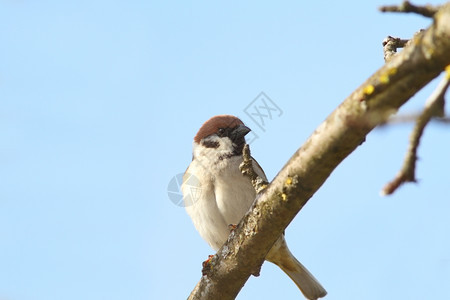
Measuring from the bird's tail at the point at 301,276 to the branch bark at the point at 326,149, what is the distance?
151 cm

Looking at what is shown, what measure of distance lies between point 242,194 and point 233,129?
2.95ft

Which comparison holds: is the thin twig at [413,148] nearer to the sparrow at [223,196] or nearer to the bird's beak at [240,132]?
the sparrow at [223,196]

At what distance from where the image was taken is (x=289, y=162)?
3.08 metres

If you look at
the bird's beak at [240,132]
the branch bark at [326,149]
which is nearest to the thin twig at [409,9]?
the branch bark at [326,149]

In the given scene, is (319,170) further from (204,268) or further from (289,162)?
(204,268)

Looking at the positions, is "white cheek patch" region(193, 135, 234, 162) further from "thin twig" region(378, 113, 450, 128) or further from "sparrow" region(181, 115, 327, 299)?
"thin twig" region(378, 113, 450, 128)

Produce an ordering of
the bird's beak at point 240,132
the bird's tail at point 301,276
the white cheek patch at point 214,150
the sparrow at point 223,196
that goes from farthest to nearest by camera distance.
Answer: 1. the bird's beak at point 240,132
2. the white cheek patch at point 214,150
3. the bird's tail at point 301,276
4. the sparrow at point 223,196

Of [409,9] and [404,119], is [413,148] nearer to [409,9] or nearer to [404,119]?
[404,119]

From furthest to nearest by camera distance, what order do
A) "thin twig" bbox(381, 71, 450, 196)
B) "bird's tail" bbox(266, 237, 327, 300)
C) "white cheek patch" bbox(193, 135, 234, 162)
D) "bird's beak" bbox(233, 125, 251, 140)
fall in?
1. "bird's beak" bbox(233, 125, 251, 140)
2. "white cheek patch" bbox(193, 135, 234, 162)
3. "bird's tail" bbox(266, 237, 327, 300)
4. "thin twig" bbox(381, 71, 450, 196)

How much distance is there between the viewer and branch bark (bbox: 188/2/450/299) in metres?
2.38

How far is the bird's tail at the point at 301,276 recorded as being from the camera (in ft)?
17.9

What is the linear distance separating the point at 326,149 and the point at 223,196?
247cm

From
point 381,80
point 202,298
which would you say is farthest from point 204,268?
point 381,80

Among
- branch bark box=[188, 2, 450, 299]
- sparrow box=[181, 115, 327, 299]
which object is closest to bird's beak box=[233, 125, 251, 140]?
sparrow box=[181, 115, 327, 299]
